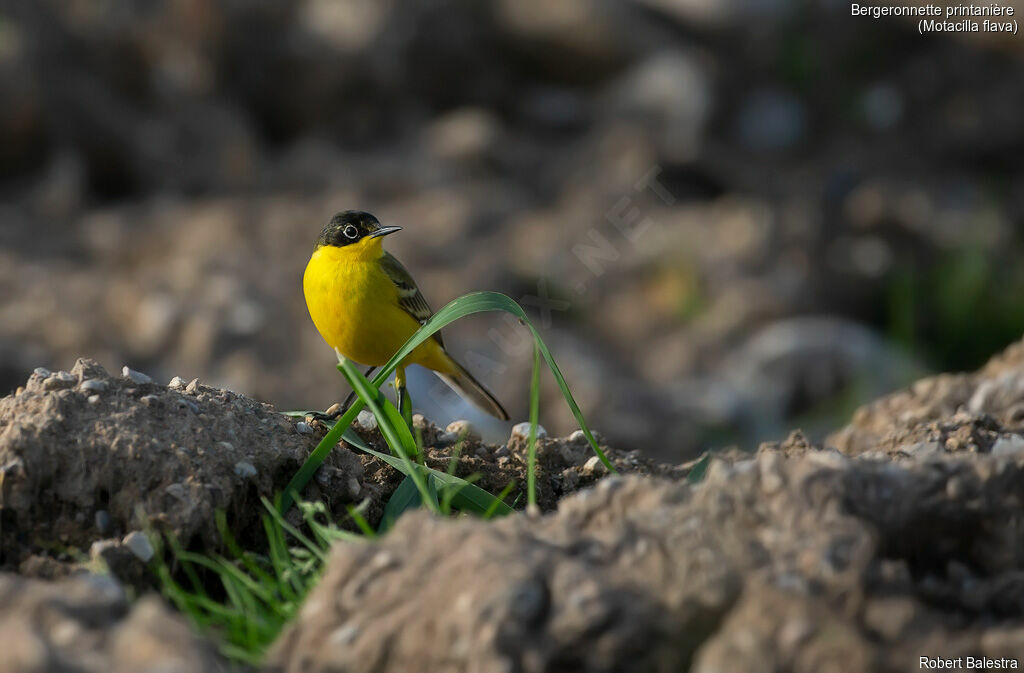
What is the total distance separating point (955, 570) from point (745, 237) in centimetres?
782

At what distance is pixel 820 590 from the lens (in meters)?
2.21

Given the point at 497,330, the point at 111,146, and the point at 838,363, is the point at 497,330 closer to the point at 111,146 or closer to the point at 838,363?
the point at 838,363

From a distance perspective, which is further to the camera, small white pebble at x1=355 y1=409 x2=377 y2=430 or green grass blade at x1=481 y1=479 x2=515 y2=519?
small white pebble at x1=355 y1=409 x2=377 y2=430

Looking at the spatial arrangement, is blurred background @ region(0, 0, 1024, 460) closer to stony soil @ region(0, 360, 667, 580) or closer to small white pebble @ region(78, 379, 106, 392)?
stony soil @ region(0, 360, 667, 580)

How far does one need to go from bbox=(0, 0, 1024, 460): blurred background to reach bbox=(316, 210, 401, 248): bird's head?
89.2 inches

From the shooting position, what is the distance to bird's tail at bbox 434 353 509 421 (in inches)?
207

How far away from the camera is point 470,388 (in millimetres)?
5375

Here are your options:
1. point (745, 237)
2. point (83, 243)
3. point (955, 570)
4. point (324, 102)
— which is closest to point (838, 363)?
point (745, 237)

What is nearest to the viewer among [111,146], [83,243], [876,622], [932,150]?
[876,622]

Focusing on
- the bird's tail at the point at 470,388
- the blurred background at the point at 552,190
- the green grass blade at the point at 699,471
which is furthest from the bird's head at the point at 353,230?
the blurred background at the point at 552,190

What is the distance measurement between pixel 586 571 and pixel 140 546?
123 centimetres

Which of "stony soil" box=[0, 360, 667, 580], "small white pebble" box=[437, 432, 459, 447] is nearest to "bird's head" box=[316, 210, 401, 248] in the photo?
"small white pebble" box=[437, 432, 459, 447]

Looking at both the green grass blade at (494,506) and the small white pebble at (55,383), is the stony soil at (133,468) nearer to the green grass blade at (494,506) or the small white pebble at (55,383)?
the small white pebble at (55,383)

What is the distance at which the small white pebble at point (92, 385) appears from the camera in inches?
128
